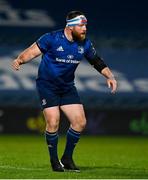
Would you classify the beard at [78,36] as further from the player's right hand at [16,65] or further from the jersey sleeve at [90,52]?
the player's right hand at [16,65]

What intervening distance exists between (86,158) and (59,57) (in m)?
3.20

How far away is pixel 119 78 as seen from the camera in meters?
20.7

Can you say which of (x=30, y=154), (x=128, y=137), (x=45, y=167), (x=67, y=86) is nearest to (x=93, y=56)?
(x=67, y=86)

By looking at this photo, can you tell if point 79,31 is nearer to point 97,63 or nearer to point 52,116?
point 97,63

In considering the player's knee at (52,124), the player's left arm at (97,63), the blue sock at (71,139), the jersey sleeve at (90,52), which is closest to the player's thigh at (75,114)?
the blue sock at (71,139)

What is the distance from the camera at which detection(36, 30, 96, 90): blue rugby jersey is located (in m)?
9.56

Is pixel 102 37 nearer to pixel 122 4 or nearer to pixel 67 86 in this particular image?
pixel 122 4

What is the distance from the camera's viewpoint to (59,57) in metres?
9.60

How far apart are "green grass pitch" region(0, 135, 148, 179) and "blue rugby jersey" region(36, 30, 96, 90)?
1.04 metres

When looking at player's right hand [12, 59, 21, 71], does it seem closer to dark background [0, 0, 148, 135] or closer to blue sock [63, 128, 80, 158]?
blue sock [63, 128, 80, 158]

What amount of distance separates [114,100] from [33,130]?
→ 6.73ft

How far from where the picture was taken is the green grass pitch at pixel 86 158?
9.16 metres

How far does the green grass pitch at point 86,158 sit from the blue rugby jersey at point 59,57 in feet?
3.42

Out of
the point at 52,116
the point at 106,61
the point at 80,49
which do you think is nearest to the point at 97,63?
the point at 80,49
